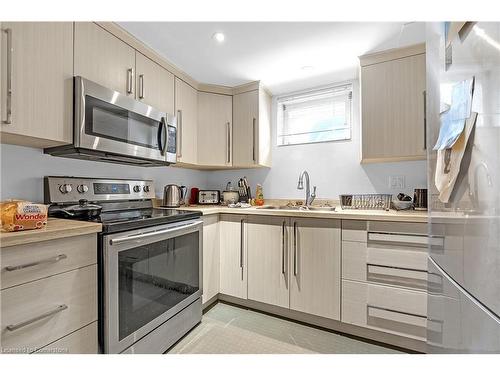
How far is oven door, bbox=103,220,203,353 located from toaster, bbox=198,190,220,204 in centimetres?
73

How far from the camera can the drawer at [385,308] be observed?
138 cm

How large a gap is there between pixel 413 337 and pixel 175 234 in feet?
5.31

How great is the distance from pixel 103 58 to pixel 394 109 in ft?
6.80

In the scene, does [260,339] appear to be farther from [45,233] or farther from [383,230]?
[45,233]

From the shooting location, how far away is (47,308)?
2.97 ft

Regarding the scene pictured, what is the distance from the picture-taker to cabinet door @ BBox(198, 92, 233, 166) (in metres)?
2.34

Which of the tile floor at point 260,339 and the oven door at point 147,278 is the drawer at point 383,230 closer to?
the tile floor at point 260,339

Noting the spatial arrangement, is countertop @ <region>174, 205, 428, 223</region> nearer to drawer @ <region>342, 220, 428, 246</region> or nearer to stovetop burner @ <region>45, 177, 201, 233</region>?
drawer @ <region>342, 220, 428, 246</region>

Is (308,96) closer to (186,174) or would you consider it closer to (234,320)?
(186,174)

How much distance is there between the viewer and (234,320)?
1.82 m

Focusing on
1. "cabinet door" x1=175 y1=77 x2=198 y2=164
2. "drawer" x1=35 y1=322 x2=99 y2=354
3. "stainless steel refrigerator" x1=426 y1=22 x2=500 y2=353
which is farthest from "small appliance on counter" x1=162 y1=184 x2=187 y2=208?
"stainless steel refrigerator" x1=426 y1=22 x2=500 y2=353

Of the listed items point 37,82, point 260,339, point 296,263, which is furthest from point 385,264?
point 37,82

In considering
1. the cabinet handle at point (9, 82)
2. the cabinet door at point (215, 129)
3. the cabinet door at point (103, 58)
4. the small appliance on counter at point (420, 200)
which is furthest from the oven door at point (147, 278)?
the small appliance on counter at point (420, 200)

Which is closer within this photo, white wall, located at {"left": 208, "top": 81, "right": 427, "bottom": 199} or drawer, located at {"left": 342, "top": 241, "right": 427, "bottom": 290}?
drawer, located at {"left": 342, "top": 241, "right": 427, "bottom": 290}
